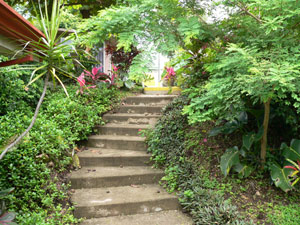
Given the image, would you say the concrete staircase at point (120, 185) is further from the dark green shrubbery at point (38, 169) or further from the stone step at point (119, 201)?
the dark green shrubbery at point (38, 169)

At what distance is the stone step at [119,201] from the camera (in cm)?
304

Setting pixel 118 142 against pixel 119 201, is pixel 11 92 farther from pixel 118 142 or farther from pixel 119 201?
pixel 119 201

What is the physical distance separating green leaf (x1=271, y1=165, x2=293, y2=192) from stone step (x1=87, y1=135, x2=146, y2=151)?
2.15 m

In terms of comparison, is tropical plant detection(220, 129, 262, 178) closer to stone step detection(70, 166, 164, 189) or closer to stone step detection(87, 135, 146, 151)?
stone step detection(70, 166, 164, 189)

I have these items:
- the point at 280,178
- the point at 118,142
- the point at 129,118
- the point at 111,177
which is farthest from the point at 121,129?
the point at 280,178

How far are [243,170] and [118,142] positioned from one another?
2230 millimetres

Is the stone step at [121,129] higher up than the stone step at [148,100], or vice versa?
the stone step at [148,100]

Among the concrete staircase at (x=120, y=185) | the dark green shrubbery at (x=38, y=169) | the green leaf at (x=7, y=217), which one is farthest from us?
the concrete staircase at (x=120, y=185)

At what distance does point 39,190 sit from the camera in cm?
279

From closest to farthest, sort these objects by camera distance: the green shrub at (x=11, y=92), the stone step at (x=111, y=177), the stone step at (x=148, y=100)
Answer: the stone step at (x=111, y=177) < the green shrub at (x=11, y=92) < the stone step at (x=148, y=100)

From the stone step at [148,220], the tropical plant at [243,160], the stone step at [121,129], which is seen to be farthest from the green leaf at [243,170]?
the stone step at [121,129]

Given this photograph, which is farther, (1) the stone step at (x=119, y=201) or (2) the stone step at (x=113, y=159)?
(2) the stone step at (x=113, y=159)

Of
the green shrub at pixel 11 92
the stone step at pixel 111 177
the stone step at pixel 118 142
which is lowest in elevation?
the stone step at pixel 111 177

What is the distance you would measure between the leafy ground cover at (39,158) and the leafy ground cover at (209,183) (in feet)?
4.56
